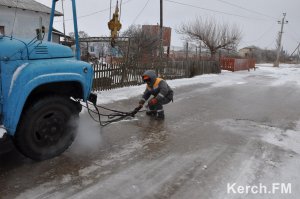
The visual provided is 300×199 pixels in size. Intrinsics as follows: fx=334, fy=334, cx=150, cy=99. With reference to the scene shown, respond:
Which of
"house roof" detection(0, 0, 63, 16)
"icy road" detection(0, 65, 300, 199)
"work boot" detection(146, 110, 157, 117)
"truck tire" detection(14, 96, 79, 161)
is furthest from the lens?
"house roof" detection(0, 0, 63, 16)

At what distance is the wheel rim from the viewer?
176 inches

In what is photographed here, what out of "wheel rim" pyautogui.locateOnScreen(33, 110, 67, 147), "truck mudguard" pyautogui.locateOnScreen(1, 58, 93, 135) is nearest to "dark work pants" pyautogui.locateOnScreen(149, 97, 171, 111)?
"wheel rim" pyautogui.locateOnScreen(33, 110, 67, 147)

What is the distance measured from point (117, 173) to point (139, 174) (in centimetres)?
29

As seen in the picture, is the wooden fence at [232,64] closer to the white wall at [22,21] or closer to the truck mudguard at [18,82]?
the white wall at [22,21]

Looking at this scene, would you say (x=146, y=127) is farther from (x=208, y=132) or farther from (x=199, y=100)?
(x=199, y=100)

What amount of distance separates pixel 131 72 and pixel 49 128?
9.21 meters

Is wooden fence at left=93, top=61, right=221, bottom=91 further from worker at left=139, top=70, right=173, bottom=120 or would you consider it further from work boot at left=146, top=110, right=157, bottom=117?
worker at left=139, top=70, right=173, bottom=120

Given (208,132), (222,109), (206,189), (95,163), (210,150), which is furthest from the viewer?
(222,109)

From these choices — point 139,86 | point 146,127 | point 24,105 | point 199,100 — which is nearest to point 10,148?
point 24,105

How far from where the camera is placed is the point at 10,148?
4879mm

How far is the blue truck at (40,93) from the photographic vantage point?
402cm

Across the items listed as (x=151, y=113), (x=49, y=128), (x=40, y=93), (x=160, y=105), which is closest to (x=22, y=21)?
(x=151, y=113)

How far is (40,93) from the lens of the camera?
455 centimetres

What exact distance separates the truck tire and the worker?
2.68m
